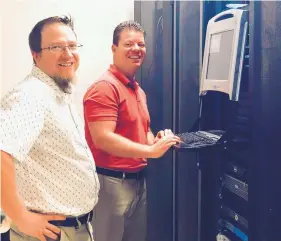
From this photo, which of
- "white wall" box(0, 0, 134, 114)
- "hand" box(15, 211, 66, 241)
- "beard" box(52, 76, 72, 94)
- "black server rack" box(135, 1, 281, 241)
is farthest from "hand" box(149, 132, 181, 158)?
"white wall" box(0, 0, 134, 114)

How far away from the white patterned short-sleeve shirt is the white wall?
3.63ft

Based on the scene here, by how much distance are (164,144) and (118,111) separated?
42 cm

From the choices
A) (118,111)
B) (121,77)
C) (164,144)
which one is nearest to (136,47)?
(121,77)

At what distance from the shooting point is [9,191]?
53.3 inches

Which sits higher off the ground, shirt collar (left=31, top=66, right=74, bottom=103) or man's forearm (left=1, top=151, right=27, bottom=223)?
shirt collar (left=31, top=66, right=74, bottom=103)

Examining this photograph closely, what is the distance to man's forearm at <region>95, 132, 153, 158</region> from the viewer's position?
2.10 metres

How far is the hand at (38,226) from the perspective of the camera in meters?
1.41

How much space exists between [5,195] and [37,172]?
0.56 feet

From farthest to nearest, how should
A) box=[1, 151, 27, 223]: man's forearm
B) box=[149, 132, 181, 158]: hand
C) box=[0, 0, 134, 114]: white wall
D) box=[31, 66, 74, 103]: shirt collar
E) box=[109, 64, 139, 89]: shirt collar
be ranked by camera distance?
box=[0, 0, 134, 114]: white wall → box=[109, 64, 139, 89]: shirt collar → box=[149, 132, 181, 158]: hand → box=[31, 66, 74, 103]: shirt collar → box=[1, 151, 27, 223]: man's forearm

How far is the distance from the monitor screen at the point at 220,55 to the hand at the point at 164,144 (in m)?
0.35

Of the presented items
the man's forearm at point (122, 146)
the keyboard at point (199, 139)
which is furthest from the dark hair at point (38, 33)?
the keyboard at point (199, 139)

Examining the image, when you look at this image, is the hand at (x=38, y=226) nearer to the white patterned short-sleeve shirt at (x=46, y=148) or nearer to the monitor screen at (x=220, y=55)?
the white patterned short-sleeve shirt at (x=46, y=148)

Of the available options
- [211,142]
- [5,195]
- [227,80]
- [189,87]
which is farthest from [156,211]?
[5,195]

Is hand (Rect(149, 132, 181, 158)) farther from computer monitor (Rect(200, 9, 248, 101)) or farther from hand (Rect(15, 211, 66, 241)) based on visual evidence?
hand (Rect(15, 211, 66, 241))
